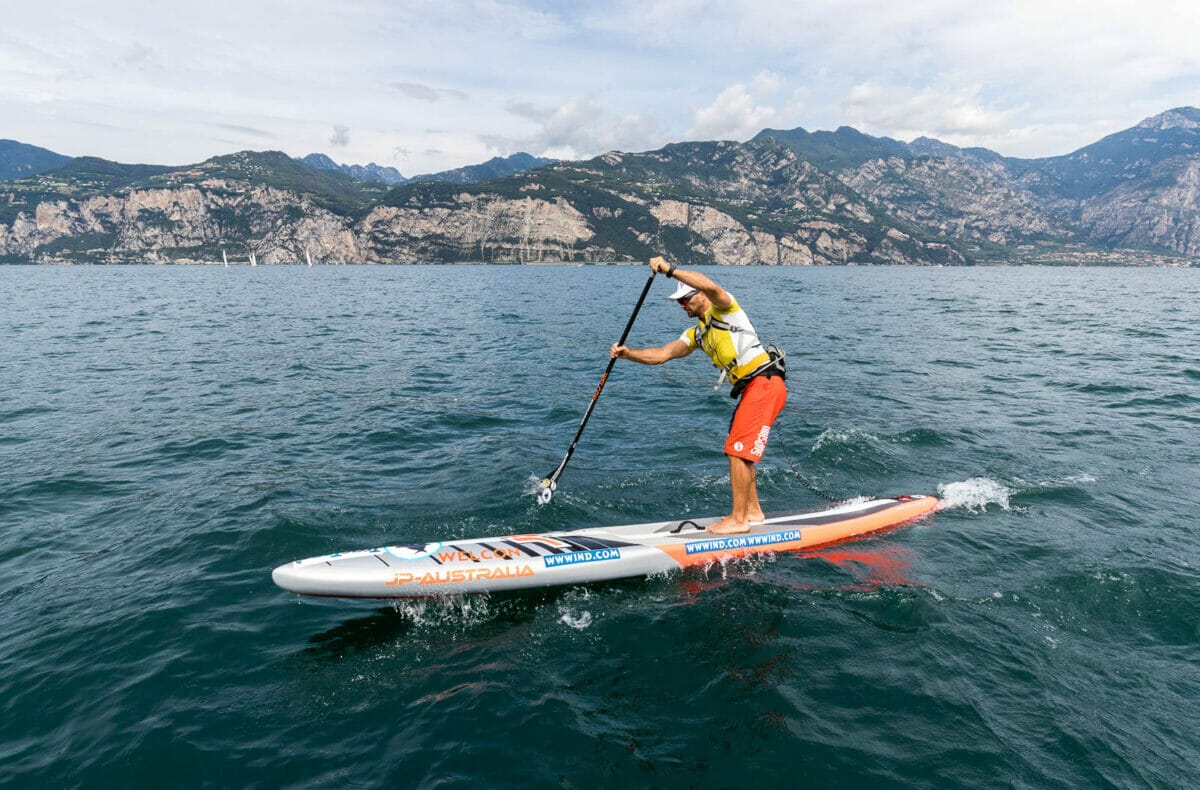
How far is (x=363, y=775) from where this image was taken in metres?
5.16

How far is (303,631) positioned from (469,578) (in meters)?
2.24

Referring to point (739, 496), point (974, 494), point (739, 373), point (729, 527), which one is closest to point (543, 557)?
point (729, 527)

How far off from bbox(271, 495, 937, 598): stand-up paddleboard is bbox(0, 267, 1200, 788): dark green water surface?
13.1 inches

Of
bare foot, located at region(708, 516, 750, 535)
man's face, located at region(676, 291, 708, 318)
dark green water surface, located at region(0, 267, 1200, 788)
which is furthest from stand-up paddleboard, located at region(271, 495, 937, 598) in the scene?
man's face, located at region(676, 291, 708, 318)

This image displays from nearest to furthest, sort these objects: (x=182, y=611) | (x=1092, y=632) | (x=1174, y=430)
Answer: (x=1092, y=632) → (x=182, y=611) → (x=1174, y=430)

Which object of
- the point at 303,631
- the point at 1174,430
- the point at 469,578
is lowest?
the point at 303,631

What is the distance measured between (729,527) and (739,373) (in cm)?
273

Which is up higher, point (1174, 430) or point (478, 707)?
point (1174, 430)

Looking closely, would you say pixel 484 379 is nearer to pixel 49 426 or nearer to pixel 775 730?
pixel 49 426

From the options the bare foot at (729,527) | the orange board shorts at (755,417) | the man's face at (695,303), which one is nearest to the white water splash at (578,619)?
the bare foot at (729,527)

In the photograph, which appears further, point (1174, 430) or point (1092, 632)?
point (1174, 430)

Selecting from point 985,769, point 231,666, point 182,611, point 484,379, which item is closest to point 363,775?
point 231,666

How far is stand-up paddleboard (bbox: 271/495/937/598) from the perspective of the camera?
7.77 meters

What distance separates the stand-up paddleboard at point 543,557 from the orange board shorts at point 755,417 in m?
1.51
